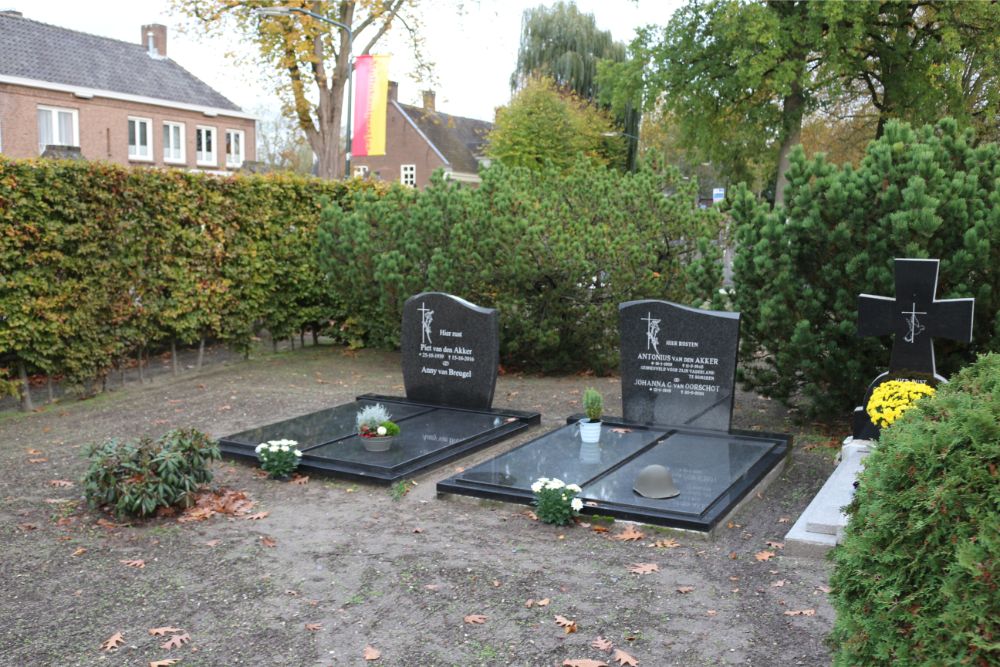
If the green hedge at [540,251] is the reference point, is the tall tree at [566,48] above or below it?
above

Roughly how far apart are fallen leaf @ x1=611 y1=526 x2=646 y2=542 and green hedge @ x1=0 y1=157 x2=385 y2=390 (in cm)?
746

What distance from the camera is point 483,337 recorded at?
403 inches

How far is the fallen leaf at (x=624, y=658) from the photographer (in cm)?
433

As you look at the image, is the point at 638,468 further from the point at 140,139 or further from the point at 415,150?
the point at 415,150

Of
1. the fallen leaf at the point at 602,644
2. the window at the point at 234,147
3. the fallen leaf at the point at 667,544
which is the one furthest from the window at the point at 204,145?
the fallen leaf at the point at 602,644

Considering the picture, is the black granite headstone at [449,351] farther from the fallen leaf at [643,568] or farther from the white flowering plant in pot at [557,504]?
the fallen leaf at [643,568]

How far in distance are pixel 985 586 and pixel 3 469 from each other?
8035 mm

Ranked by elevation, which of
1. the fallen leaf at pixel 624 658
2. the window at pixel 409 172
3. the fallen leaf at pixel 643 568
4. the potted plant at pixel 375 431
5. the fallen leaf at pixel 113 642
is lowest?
the fallen leaf at pixel 113 642

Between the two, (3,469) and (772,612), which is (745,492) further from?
(3,469)

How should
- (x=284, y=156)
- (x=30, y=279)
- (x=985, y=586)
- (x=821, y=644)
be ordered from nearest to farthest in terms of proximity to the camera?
(x=985, y=586) → (x=821, y=644) → (x=30, y=279) → (x=284, y=156)

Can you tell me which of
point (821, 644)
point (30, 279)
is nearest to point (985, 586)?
point (821, 644)

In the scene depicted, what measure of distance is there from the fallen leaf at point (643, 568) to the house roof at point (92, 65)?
34.9 m

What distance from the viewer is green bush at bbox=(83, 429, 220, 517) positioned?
253 inches

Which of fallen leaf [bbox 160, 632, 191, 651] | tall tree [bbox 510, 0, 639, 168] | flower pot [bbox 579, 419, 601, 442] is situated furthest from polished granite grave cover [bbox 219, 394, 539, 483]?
tall tree [bbox 510, 0, 639, 168]
